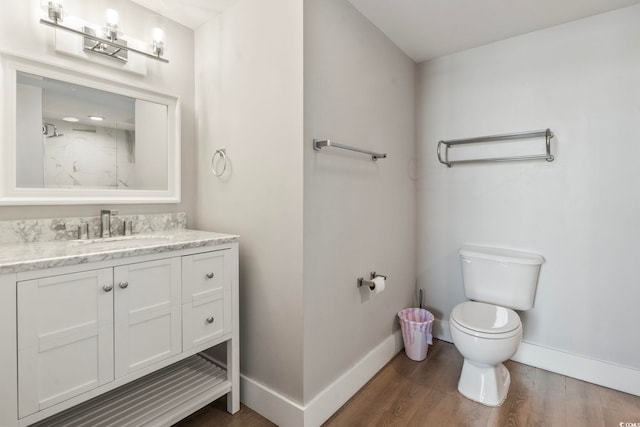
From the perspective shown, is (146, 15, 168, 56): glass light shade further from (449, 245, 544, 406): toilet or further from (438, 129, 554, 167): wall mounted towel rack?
(449, 245, 544, 406): toilet

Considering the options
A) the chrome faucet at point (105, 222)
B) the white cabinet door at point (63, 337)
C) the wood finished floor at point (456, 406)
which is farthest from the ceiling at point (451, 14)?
the wood finished floor at point (456, 406)

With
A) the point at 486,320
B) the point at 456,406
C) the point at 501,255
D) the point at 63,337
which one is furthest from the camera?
the point at 501,255

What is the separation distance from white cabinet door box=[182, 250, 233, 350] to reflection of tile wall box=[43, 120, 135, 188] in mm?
706

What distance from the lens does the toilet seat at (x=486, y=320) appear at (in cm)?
167

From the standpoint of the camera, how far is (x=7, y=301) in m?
0.97

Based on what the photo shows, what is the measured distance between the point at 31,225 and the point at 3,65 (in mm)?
694

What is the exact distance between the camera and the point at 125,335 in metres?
1.24

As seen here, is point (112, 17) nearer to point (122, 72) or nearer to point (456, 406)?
point (122, 72)

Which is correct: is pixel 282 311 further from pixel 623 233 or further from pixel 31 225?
pixel 623 233

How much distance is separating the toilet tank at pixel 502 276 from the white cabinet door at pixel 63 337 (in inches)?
81.6

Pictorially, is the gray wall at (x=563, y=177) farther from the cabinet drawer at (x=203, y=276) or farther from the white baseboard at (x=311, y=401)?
the cabinet drawer at (x=203, y=276)

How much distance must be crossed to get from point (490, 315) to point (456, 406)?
0.56 metres

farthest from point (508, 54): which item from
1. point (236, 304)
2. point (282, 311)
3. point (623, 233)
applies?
point (236, 304)

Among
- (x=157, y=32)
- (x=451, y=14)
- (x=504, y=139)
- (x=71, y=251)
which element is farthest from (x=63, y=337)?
(x=504, y=139)
